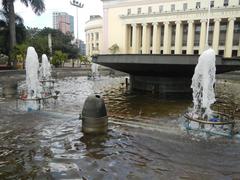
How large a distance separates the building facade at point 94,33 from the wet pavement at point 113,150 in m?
68.3

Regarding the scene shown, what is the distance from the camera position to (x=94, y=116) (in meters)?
6.97

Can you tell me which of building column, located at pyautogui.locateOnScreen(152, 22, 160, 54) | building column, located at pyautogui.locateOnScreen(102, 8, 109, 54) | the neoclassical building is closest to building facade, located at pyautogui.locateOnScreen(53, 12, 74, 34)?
building column, located at pyautogui.locateOnScreen(102, 8, 109, 54)

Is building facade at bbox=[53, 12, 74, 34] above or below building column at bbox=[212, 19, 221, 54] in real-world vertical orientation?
above

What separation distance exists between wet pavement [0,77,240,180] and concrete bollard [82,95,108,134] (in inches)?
11.1

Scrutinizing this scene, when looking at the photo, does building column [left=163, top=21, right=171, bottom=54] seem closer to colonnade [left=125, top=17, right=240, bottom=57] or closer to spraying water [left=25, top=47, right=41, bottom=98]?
colonnade [left=125, top=17, right=240, bottom=57]

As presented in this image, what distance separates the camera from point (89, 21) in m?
79.1

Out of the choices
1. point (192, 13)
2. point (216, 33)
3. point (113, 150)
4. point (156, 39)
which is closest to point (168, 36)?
point (156, 39)

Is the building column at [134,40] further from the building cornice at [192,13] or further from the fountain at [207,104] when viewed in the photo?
the fountain at [207,104]

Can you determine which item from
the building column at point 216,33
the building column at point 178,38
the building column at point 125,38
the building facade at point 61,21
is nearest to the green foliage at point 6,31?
the building column at point 125,38

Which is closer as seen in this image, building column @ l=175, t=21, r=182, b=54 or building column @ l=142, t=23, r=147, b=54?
building column @ l=175, t=21, r=182, b=54

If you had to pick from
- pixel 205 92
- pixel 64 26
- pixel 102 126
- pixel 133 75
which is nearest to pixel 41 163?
pixel 102 126

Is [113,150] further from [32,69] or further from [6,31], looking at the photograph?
[6,31]

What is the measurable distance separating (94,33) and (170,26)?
1189 inches

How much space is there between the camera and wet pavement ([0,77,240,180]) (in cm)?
486
